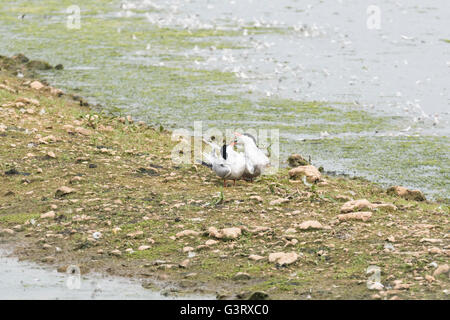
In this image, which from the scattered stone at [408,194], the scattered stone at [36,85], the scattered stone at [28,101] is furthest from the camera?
the scattered stone at [36,85]

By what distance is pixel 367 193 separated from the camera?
492 inches

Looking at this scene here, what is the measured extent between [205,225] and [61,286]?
2.33 m

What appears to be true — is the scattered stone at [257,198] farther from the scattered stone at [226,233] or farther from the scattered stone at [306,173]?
the scattered stone at [306,173]

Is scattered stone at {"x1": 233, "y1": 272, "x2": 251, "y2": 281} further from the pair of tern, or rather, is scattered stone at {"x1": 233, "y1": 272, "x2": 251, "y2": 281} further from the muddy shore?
the pair of tern

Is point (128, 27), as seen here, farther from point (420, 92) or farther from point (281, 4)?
point (420, 92)

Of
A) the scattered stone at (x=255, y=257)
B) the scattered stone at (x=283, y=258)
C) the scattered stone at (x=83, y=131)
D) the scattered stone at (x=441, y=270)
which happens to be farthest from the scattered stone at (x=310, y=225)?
the scattered stone at (x=83, y=131)

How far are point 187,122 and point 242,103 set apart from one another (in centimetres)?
182

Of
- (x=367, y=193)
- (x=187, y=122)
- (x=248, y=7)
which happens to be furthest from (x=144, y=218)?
(x=248, y=7)

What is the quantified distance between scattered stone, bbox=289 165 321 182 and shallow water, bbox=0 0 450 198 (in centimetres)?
159

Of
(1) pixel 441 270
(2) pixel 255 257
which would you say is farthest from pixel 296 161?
(1) pixel 441 270

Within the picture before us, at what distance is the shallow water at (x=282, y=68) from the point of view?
15695 mm

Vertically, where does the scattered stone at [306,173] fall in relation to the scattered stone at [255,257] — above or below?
above

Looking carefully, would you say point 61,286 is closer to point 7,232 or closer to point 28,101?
point 7,232

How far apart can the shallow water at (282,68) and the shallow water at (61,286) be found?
6420mm
